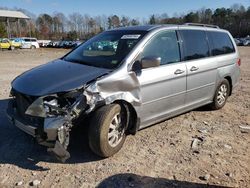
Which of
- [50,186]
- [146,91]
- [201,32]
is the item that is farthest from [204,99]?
[50,186]

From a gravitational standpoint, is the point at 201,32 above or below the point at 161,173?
above

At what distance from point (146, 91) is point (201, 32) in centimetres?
224

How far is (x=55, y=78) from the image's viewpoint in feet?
13.1

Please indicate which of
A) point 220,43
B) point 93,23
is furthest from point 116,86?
point 93,23

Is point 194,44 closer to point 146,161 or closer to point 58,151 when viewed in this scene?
point 146,161

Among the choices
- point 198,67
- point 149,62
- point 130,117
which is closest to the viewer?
point 149,62

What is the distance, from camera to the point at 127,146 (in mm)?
4516

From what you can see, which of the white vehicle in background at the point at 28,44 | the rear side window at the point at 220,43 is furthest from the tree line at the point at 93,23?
the rear side window at the point at 220,43

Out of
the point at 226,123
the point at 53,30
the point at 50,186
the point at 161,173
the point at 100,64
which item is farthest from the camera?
the point at 53,30

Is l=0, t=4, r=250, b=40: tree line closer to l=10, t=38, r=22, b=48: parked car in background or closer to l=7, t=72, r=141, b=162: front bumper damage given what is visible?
l=10, t=38, r=22, b=48: parked car in background

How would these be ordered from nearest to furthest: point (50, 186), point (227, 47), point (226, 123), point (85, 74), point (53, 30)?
point (50, 186) < point (85, 74) < point (226, 123) < point (227, 47) < point (53, 30)

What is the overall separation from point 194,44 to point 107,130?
8.62ft

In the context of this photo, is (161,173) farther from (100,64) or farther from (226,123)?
(226,123)

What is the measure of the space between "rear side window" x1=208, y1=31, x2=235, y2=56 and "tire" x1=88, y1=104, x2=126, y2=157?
9.50 feet
